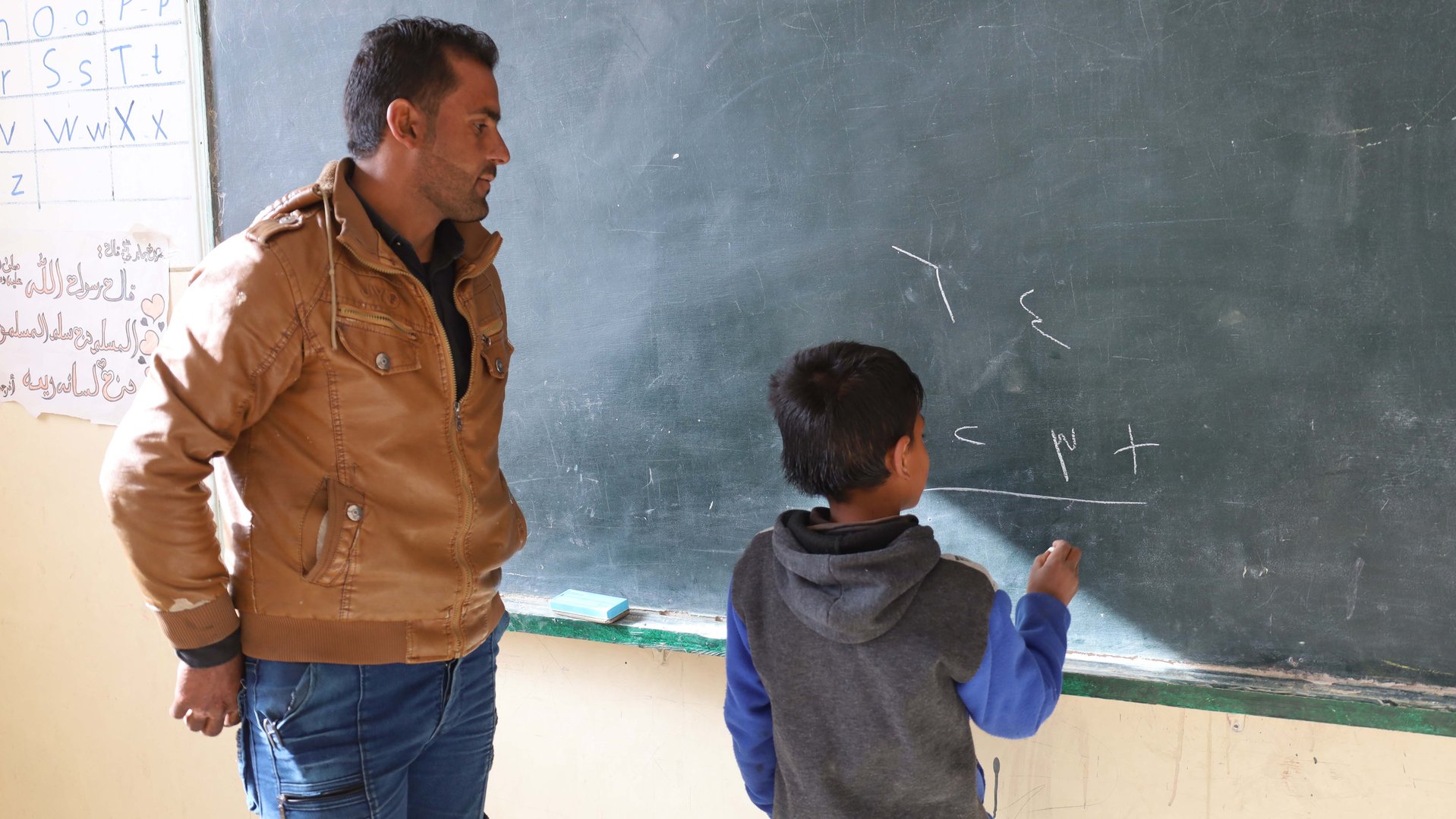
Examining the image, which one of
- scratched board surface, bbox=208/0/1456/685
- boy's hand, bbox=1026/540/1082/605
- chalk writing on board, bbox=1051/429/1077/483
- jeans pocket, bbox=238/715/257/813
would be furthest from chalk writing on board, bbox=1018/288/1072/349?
jeans pocket, bbox=238/715/257/813

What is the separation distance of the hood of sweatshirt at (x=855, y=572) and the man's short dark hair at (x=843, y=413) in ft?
0.21

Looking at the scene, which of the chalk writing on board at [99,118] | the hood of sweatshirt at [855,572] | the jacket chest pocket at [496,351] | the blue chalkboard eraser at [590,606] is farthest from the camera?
the chalk writing on board at [99,118]

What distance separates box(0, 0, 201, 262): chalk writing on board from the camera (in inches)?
88.8

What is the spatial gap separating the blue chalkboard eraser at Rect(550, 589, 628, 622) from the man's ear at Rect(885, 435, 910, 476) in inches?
32.9

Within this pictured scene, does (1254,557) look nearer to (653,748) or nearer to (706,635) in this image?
(706,635)

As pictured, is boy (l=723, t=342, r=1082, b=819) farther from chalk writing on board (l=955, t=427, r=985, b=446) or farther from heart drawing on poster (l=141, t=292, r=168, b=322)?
heart drawing on poster (l=141, t=292, r=168, b=322)

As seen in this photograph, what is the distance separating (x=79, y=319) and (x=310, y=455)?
58.8 inches

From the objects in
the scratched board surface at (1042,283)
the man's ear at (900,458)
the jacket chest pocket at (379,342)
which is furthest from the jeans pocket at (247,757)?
the man's ear at (900,458)

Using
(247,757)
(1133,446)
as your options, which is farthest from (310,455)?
(1133,446)

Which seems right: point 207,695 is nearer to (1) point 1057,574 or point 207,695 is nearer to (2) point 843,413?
(2) point 843,413

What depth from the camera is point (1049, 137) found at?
157cm

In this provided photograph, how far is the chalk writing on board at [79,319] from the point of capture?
7.70 feet

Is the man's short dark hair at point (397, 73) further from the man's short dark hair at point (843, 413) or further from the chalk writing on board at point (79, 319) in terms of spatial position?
the chalk writing on board at point (79, 319)

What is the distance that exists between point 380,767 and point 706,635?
629 millimetres
